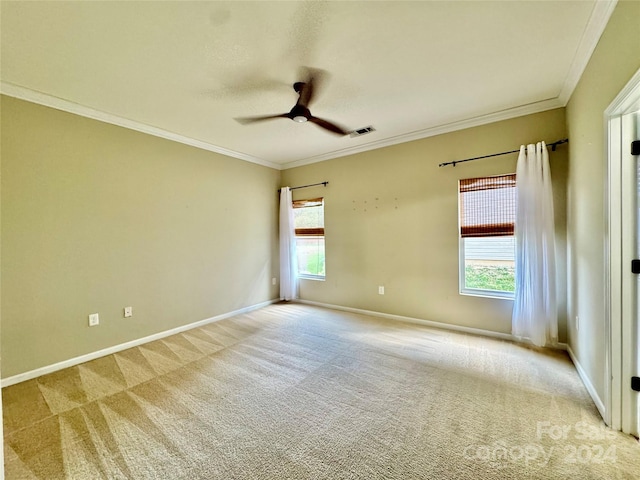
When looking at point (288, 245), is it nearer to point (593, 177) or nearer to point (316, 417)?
point (316, 417)

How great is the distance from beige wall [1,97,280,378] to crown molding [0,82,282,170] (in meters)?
0.06

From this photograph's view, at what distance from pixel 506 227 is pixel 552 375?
5.13 feet

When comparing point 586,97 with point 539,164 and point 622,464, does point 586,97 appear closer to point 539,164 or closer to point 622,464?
point 539,164

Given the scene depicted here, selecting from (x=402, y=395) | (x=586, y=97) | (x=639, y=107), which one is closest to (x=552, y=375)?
(x=402, y=395)

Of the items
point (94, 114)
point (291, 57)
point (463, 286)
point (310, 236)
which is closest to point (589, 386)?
point (463, 286)

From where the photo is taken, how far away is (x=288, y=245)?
16.8ft

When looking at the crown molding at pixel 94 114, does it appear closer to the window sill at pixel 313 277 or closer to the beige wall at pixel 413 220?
the beige wall at pixel 413 220

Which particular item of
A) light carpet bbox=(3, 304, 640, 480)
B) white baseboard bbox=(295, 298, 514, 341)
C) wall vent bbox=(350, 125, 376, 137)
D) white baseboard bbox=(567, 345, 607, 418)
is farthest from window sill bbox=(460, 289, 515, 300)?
wall vent bbox=(350, 125, 376, 137)

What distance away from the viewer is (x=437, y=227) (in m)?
3.73

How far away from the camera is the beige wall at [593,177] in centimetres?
168

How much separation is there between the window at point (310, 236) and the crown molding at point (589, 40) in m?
3.30

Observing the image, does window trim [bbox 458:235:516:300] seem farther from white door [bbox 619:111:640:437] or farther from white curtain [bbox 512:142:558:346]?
white door [bbox 619:111:640:437]

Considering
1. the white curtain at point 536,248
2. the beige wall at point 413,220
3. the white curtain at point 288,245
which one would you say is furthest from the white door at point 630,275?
the white curtain at point 288,245

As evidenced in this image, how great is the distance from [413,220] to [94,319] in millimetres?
3972
